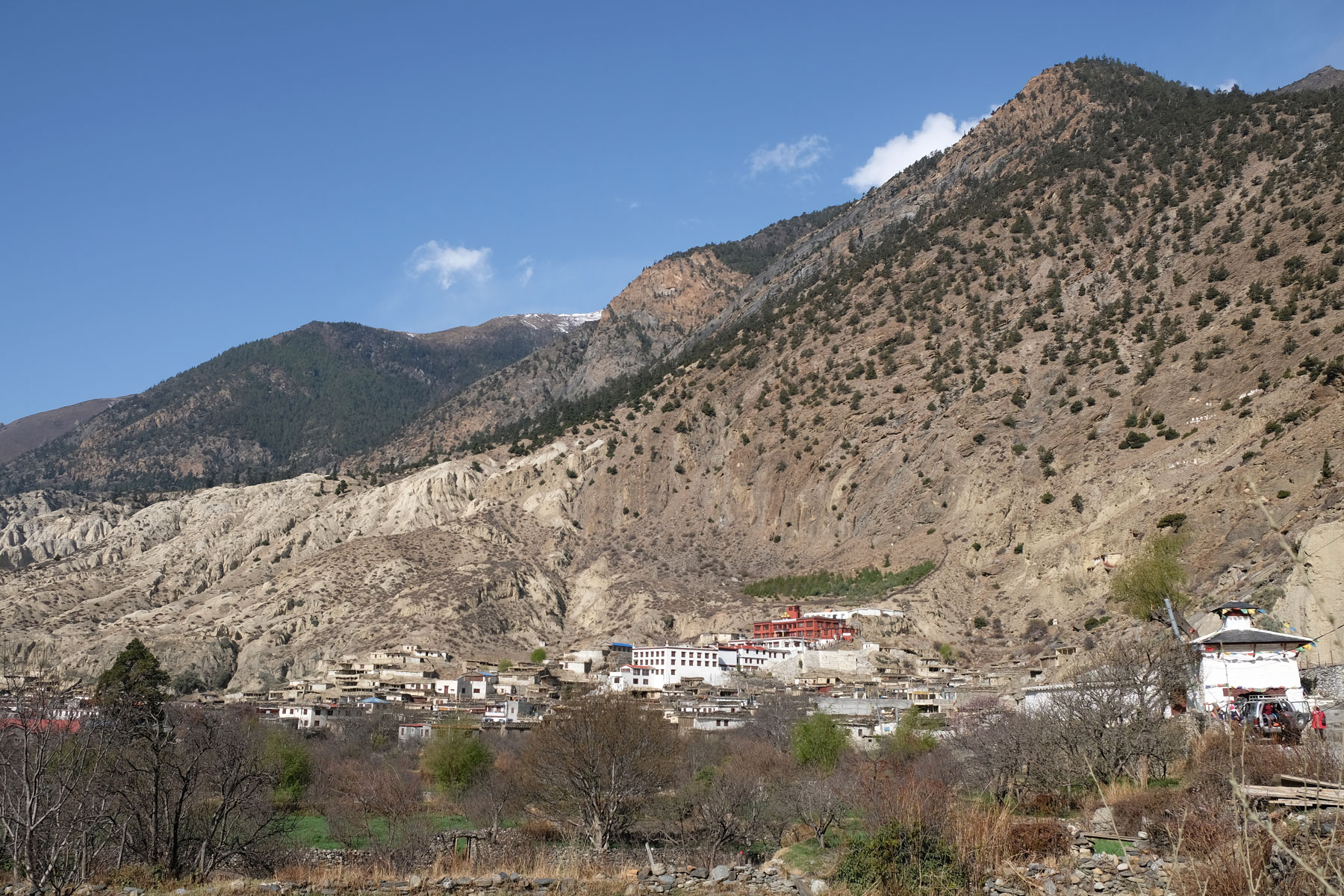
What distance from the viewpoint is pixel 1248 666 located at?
86.8 ft

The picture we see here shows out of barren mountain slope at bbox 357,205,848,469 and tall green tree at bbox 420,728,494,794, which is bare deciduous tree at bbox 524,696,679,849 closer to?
tall green tree at bbox 420,728,494,794

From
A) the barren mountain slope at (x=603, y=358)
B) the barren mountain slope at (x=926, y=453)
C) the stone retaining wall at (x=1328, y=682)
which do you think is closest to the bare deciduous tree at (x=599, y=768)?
the stone retaining wall at (x=1328, y=682)

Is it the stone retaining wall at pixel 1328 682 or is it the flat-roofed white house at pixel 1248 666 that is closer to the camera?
the stone retaining wall at pixel 1328 682

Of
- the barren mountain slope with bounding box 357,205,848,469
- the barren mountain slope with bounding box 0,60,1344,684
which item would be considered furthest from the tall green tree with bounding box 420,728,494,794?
the barren mountain slope with bounding box 357,205,848,469

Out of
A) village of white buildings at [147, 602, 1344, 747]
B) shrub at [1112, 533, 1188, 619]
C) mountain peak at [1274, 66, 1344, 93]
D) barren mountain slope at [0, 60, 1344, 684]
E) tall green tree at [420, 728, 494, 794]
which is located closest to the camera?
tall green tree at [420, 728, 494, 794]

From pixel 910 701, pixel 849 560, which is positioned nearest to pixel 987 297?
pixel 849 560

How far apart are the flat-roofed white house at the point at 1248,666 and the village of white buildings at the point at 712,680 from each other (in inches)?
271

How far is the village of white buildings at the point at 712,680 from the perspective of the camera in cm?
5156

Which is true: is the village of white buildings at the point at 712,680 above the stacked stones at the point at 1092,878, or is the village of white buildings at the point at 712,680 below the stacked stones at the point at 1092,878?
below

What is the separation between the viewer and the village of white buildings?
5156cm

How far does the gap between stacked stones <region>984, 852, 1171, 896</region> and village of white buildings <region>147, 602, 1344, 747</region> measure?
19098 mm

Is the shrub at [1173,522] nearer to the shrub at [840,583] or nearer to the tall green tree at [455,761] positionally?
the shrub at [840,583]

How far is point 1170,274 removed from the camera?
88438 mm

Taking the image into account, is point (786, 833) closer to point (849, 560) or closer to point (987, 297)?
point (849, 560)
